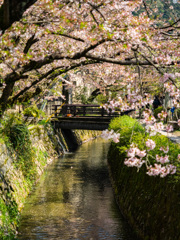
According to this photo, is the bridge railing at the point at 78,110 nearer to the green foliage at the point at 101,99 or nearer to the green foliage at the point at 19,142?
the green foliage at the point at 101,99

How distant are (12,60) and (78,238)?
5.48 meters

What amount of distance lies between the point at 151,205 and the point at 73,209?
4536 mm

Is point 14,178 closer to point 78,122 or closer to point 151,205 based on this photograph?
point 151,205

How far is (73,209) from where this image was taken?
43.4 feet

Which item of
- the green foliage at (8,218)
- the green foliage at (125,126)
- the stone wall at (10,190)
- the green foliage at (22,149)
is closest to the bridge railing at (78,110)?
the green foliage at (125,126)

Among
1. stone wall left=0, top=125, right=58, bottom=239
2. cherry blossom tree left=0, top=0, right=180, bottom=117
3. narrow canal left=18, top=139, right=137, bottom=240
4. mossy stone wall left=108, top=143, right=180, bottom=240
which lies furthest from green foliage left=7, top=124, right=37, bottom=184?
mossy stone wall left=108, top=143, right=180, bottom=240

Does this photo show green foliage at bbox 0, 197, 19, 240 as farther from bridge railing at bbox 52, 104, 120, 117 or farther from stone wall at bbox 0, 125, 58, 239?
bridge railing at bbox 52, 104, 120, 117

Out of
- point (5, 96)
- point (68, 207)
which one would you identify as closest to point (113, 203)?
point (68, 207)

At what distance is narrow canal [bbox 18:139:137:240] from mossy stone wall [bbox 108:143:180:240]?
2.03ft

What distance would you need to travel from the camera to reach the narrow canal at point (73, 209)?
10834 millimetres

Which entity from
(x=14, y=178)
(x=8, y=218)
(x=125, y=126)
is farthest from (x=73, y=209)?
(x=125, y=126)

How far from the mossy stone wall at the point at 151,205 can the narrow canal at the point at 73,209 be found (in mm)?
617

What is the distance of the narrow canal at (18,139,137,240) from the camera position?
35.5 ft

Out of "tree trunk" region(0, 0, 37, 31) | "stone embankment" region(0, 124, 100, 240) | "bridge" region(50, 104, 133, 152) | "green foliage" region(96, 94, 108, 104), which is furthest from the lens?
"green foliage" region(96, 94, 108, 104)
